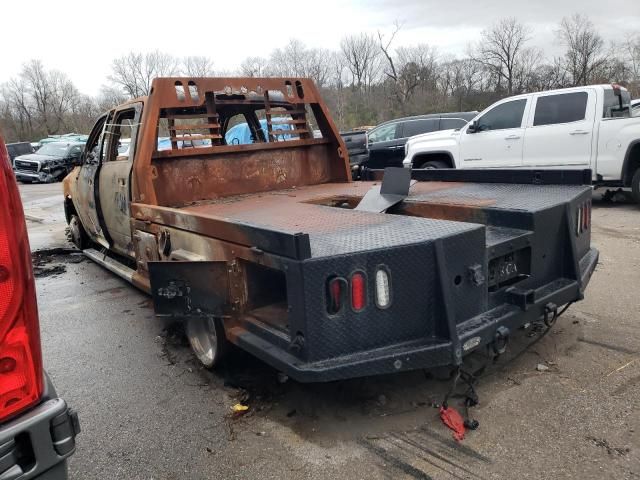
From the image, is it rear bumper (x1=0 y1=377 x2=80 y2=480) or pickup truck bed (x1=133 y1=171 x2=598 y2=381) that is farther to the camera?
pickup truck bed (x1=133 y1=171 x2=598 y2=381)

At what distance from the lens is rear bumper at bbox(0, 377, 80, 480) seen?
1.35 meters

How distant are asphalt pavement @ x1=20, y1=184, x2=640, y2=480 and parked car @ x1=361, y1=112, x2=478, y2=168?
10039mm

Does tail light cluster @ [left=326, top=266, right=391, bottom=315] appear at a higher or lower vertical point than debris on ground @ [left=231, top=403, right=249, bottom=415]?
higher

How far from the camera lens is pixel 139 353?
161 inches

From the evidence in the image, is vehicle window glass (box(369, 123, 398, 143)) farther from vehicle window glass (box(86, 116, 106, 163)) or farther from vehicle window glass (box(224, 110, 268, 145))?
vehicle window glass (box(86, 116, 106, 163))

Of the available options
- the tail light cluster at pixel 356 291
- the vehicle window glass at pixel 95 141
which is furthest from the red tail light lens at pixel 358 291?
the vehicle window glass at pixel 95 141

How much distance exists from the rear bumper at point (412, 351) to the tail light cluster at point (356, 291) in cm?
23

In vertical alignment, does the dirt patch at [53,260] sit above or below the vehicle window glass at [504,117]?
below

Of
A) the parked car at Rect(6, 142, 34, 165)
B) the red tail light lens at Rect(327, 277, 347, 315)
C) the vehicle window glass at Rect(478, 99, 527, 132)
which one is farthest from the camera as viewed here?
the parked car at Rect(6, 142, 34, 165)

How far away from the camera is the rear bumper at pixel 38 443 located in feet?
4.43

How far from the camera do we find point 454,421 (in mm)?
2797

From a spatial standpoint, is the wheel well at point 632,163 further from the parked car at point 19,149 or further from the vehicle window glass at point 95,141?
the parked car at point 19,149

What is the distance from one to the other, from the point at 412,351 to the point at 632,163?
761 centimetres

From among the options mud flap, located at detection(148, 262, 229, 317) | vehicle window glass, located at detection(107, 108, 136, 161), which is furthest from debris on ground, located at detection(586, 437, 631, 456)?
vehicle window glass, located at detection(107, 108, 136, 161)
